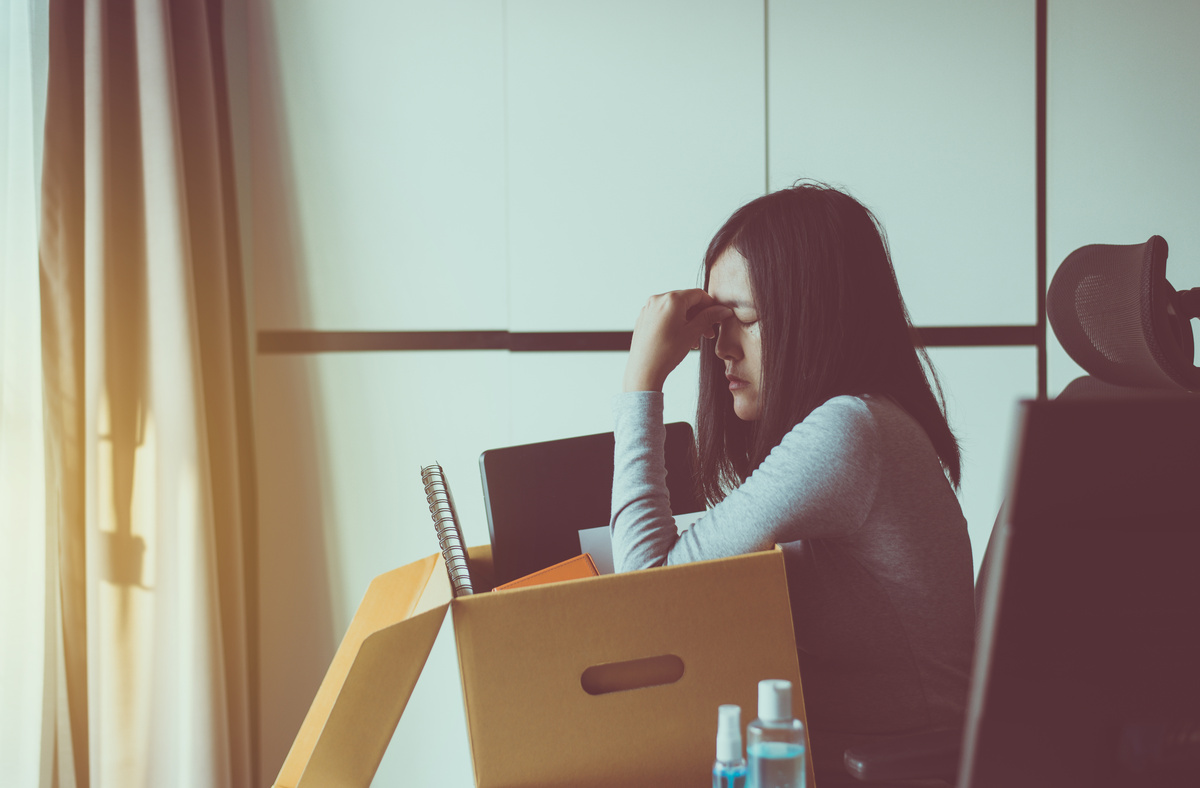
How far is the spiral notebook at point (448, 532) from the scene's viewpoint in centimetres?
85

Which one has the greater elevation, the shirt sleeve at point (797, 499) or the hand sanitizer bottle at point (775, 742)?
the shirt sleeve at point (797, 499)

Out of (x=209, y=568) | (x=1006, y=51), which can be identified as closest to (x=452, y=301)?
(x=209, y=568)

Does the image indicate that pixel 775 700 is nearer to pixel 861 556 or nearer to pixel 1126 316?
pixel 861 556

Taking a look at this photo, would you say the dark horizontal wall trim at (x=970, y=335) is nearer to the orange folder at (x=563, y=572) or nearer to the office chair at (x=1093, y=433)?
the office chair at (x=1093, y=433)

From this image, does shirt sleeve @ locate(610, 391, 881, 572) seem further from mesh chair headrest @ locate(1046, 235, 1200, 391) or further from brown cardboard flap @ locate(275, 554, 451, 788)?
mesh chair headrest @ locate(1046, 235, 1200, 391)

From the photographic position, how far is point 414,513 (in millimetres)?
2121

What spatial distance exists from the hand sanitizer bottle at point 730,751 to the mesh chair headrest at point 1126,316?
2.65 ft

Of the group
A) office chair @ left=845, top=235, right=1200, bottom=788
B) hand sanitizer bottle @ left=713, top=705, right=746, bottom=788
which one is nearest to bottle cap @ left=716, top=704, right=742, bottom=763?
hand sanitizer bottle @ left=713, top=705, right=746, bottom=788

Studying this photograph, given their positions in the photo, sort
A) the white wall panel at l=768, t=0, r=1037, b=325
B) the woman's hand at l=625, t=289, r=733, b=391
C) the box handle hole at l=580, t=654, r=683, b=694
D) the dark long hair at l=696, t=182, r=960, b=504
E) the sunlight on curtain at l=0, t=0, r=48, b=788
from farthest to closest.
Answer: the white wall panel at l=768, t=0, r=1037, b=325 < the sunlight on curtain at l=0, t=0, r=48, b=788 < the woman's hand at l=625, t=289, r=733, b=391 < the dark long hair at l=696, t=182, r=960, b=504 < the box handle hole at l=580, t=654, r=683, b=694

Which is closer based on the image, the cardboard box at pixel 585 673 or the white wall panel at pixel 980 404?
the cardboard box at pixel 585 673

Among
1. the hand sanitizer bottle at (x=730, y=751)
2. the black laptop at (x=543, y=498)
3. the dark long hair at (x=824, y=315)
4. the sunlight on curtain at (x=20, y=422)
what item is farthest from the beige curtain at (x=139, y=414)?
the hand sanitizer bottle at (x=730, y=751)

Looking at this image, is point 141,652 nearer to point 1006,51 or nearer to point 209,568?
point 209,568

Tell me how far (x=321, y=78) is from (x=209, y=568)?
3.94 feet

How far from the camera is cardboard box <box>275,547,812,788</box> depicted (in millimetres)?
769
